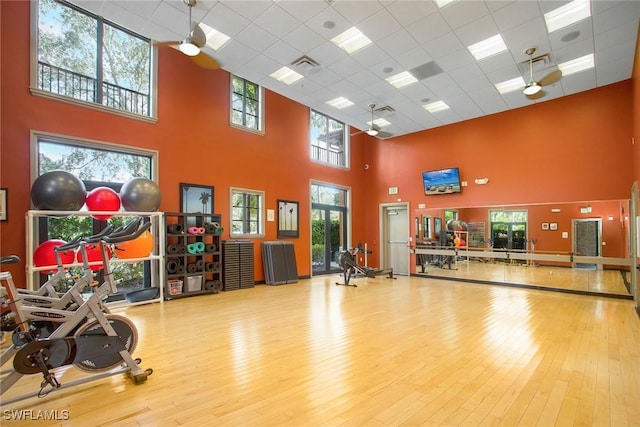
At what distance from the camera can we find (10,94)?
444 centimetres

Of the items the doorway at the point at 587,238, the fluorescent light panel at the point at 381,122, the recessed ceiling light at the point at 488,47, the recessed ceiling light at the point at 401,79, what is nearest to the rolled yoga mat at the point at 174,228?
the recessed ceiling light at the point at 401,79

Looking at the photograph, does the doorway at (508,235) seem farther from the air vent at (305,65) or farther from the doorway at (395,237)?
the air vent at (305,65)

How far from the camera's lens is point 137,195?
502cm

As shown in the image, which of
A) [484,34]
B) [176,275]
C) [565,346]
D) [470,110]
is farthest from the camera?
[470,110]

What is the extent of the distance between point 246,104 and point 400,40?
3.90m

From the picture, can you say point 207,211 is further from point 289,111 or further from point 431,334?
point 431,334

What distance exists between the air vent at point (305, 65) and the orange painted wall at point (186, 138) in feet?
6.00

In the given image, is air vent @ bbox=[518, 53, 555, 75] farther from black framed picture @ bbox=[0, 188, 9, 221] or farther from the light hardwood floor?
black framed picture @ bbox=[0, 188, 9, 221]

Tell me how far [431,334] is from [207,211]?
16.2 feet

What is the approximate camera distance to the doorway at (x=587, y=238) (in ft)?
21.4

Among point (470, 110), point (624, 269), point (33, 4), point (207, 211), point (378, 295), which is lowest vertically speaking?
point (378, 295)

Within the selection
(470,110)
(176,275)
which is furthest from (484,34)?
(176,275)

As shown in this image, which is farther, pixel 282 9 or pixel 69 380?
pixel 282 9

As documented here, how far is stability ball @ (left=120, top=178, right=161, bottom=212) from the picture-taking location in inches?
197
